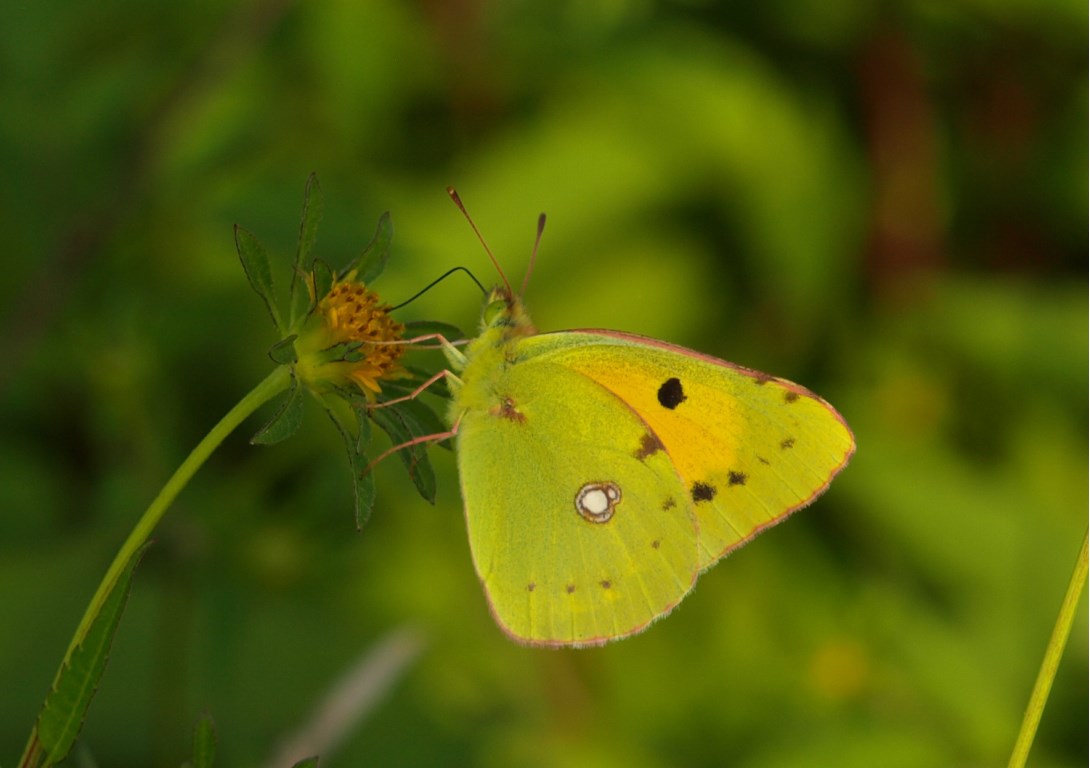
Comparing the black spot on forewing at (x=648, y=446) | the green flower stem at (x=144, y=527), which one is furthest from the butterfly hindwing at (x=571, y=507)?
the green flower stem at (x=144, y=527)

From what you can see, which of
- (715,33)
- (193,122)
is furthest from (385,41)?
(715,33)

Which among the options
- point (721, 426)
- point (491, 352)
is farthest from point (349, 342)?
point (721, 426)

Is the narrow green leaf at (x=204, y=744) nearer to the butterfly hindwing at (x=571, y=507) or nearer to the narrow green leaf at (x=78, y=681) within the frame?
the narrow green leaf at (x=78, y=681)

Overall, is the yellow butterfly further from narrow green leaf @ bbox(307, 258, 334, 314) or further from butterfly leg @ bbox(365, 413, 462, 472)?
narrow green leaf @ bbox(307, 258, 334, 314)

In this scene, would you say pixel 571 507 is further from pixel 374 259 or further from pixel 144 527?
pixel 144 527

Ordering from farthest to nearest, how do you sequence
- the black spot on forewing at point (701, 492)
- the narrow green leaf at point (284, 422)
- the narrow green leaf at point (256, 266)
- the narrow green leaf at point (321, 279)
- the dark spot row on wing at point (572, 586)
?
1. the black spot on forewing at point (701, 492)
2. the dark spot row on wing at point (572, 586)
3. the narrow green leaf at point (321, 279)
4. the narrow green leaf at point (256, 266)
5. the narrow green leaf at point (284, 422)
